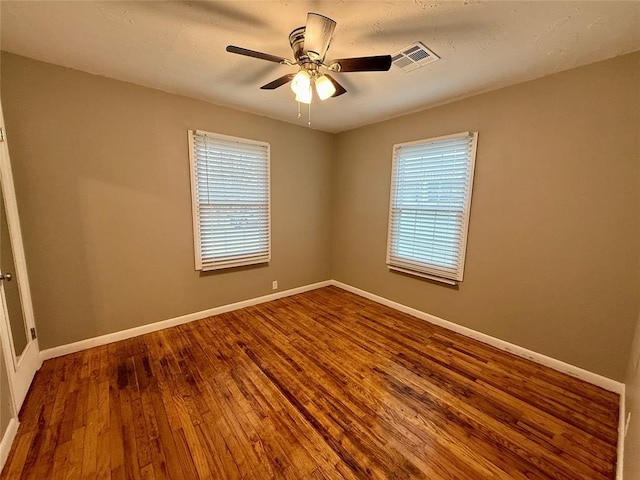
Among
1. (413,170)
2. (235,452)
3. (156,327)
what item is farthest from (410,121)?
(156,327)

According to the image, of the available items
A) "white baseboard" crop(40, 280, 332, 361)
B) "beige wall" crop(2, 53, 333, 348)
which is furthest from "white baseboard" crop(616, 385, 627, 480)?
"beige wall" crop(2, 53, 333, 348)

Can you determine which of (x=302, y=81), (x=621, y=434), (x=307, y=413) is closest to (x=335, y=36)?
(x=302, y=81)

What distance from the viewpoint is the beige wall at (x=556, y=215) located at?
1.91m

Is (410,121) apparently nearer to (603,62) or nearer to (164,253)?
(603,62)

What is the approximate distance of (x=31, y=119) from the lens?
2061mm

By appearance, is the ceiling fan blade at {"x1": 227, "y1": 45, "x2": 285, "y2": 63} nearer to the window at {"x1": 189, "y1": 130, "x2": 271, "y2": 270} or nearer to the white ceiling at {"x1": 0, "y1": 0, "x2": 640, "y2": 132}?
the white ceiling at {"x1": 0, "y1": 0, "x2": 640, "y2": 132}

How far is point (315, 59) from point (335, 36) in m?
0.31

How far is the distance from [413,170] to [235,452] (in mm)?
3118

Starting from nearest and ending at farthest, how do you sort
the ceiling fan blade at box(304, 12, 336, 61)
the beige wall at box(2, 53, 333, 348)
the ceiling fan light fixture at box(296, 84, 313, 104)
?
the ceiling fan blade at box(304, 12, 336, 61)
the ceiling fan light fixture at box(296, 84, 313, 104)
the beige wall at box(2, 53, 333, 348)

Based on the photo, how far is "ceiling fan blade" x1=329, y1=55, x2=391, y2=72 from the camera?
1.46 m

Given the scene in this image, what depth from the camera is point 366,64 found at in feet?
5.00

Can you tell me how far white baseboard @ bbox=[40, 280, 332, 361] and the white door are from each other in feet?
0.57

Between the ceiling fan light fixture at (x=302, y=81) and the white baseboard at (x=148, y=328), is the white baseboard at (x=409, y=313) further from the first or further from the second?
the ceiling fan light fixture at (x=302, y=81)

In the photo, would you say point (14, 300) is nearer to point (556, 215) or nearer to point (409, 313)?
point (409, 313)
